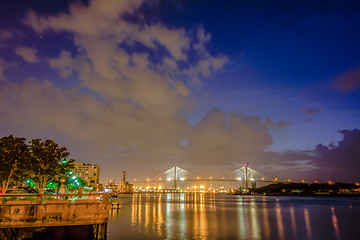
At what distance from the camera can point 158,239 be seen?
27.7m

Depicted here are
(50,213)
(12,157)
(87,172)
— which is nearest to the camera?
(50,213)

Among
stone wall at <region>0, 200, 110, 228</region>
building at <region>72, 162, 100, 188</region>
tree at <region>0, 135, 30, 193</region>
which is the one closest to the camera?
stone wall at <region>0, 200, 110, 228</region>

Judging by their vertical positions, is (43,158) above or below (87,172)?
below

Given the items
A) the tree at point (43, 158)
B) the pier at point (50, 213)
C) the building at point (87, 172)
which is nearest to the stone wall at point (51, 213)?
the pier at point (50, 213)

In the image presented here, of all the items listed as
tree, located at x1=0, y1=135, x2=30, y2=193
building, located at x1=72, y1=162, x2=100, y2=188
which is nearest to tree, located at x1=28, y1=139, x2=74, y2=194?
tree, located at x1=0, y1=135, x2=30, y2=193

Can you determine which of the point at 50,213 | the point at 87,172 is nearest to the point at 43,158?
the point at 50,213

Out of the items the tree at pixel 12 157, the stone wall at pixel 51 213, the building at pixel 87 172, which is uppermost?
the building at pixel 87 172

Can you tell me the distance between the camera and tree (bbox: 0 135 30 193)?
3550 cm

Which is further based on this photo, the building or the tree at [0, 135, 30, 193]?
the building

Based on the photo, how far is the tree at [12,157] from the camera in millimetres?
35500

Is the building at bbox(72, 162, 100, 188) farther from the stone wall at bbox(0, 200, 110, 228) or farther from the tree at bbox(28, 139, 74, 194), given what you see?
the stone wall at bbox(0, 200, 110, 228)

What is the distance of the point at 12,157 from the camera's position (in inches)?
1419

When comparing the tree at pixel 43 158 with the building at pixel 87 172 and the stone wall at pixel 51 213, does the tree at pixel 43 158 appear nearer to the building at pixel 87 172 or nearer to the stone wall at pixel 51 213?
the stone wall at pixel 51 213

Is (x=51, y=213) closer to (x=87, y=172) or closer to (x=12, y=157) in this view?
(x=12, y=157)
